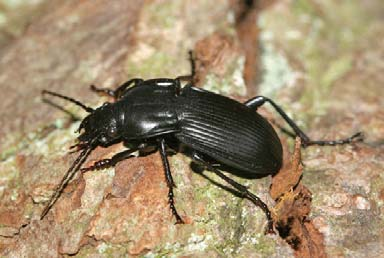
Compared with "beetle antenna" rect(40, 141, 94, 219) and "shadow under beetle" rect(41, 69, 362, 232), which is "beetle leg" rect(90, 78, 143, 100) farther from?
"beetle antenna" rect(40, 141, 94, 219)

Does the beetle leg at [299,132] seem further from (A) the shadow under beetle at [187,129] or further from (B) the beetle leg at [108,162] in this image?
(B) the beetle leg at [108,162]

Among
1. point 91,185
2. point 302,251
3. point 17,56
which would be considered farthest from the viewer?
→ point 17,56

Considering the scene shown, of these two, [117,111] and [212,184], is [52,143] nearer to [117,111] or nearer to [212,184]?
[117,111]

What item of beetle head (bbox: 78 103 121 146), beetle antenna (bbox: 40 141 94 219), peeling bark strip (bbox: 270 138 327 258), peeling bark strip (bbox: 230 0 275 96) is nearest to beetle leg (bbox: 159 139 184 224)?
beetle head (bbox: 78 103 121 146)

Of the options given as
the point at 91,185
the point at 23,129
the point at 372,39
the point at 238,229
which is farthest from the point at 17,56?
the point at 372,39

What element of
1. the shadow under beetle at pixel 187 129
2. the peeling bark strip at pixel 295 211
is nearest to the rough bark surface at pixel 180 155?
the peeling bark strip at pixel 295 211

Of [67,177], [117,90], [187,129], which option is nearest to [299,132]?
[187,129]

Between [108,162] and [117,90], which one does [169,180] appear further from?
[117,90]
